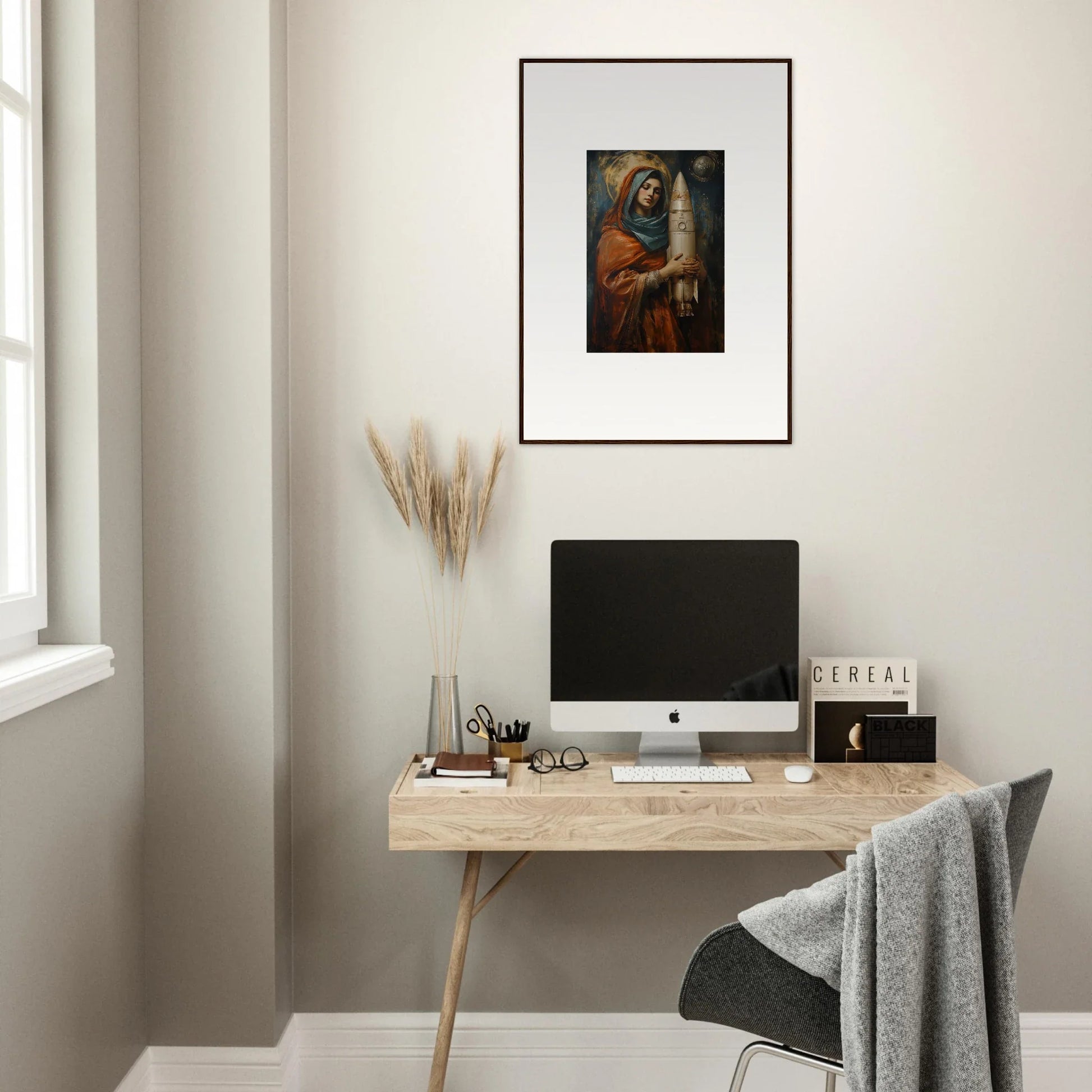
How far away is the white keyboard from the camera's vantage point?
1985mm

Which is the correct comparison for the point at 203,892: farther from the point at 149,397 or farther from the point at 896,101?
the point at 896,101

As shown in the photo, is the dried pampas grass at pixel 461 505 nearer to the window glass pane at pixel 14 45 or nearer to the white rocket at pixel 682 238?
the white rocket at pixel 682 238

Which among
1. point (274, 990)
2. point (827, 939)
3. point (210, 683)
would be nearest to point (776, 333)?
point (827, 939)

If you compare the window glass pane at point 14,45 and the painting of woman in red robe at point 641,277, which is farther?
the painting of woman in red robe at point 641,277

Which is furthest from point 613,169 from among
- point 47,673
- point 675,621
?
point 47,673

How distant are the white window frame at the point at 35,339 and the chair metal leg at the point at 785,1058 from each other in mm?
1469

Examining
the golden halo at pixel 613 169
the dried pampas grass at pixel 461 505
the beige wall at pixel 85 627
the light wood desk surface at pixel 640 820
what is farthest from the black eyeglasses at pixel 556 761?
the golden halo at pixel 613 169

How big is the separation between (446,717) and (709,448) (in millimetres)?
865

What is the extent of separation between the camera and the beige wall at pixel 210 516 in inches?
81.9

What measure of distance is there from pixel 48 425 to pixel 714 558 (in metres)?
1.36

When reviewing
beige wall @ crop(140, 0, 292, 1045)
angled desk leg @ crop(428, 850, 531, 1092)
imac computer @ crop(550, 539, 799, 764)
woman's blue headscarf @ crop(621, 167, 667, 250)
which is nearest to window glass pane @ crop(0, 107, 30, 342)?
beige wall @ crop(140, 0, 292, 1045)

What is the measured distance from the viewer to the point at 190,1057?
7.00 feet

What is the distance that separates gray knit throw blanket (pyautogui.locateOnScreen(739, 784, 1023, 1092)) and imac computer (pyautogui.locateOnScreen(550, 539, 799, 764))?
26.2 inches

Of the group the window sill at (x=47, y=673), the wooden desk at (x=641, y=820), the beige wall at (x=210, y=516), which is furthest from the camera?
the beige wall at (x=210, y=516)
